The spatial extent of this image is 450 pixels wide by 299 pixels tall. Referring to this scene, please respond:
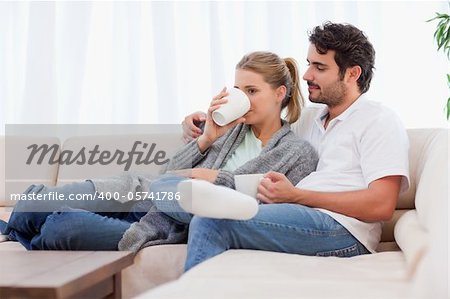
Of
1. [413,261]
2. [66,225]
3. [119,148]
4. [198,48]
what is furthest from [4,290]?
[198,48]

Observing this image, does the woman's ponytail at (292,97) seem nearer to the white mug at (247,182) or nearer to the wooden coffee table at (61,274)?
the white mug at (247,182)

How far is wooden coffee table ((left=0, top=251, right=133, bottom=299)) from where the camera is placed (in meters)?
1.18

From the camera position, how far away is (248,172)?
210 cm

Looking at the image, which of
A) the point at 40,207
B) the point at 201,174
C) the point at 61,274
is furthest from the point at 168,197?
the point at 61,274

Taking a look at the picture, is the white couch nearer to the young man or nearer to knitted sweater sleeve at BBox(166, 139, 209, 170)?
the young man

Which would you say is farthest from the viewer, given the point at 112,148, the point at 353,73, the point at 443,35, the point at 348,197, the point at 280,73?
the point at 443,35

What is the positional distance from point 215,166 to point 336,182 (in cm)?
42

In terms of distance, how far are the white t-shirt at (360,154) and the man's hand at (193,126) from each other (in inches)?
16.9

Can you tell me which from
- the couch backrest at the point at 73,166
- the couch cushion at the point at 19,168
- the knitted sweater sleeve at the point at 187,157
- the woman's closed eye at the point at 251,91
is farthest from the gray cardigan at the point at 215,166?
the couch cushion at the point at 19,168

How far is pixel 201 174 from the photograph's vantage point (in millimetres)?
2094

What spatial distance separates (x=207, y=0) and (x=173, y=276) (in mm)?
1923

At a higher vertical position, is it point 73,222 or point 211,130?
point 211,130

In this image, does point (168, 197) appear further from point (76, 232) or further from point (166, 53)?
point (166, 53)

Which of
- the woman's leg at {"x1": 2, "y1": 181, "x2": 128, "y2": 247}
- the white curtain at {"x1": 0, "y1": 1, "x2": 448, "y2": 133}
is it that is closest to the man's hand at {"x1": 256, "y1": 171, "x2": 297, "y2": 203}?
the woman's leg at {"x1": 2, "y1": 181, "x2": 128, "y2": 247}
